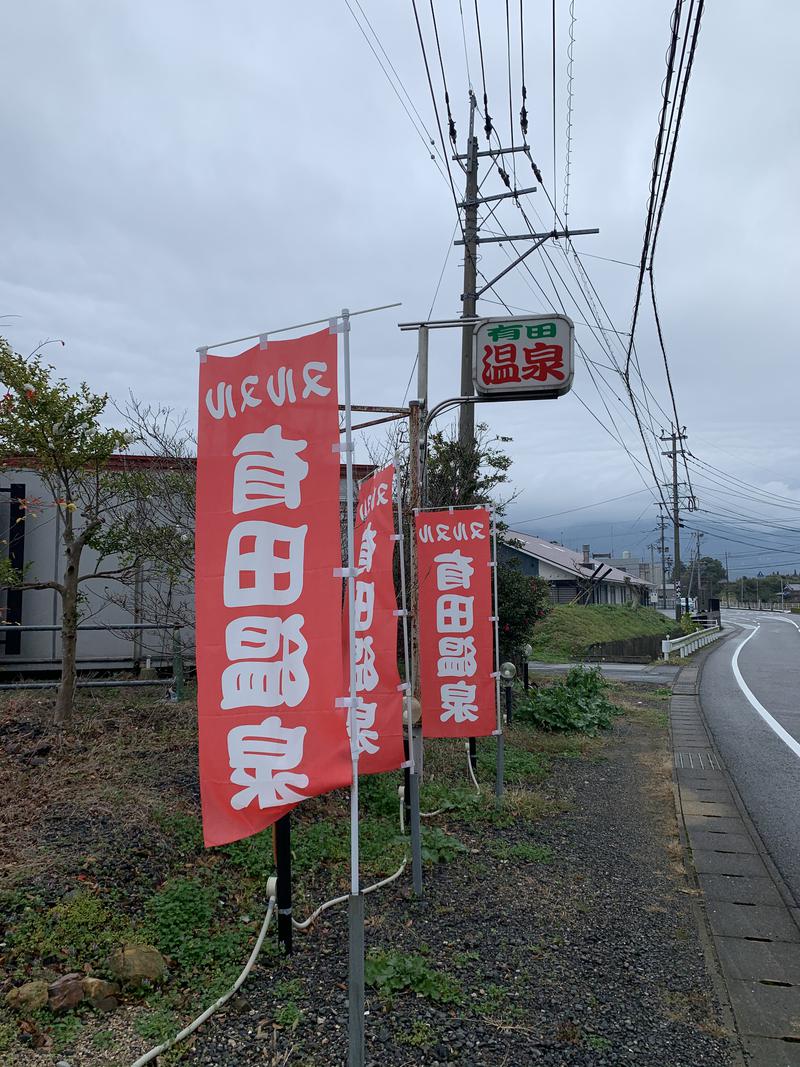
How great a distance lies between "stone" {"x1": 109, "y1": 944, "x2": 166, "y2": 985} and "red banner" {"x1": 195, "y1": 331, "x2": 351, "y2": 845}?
2.65 feet

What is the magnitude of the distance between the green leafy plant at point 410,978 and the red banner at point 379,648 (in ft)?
4.29

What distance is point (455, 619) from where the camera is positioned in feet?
23.0

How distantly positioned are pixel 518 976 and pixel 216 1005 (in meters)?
1.55

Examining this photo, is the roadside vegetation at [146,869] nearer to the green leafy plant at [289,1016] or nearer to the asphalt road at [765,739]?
the green leafy plant at [289,1016]

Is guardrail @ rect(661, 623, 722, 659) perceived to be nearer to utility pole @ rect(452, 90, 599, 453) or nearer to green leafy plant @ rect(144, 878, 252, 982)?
utility pole @ rect(452, 90, 599, 453)

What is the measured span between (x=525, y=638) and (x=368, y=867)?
338 inches

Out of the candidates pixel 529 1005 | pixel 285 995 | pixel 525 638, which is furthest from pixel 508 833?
pixel 525 638

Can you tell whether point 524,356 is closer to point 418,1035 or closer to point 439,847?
point 439,847

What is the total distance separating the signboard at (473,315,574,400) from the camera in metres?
7.71

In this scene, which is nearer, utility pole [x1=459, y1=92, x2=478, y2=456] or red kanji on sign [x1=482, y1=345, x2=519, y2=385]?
red kanji on sign [x1=482, y1=345, x2=519, y2=385]

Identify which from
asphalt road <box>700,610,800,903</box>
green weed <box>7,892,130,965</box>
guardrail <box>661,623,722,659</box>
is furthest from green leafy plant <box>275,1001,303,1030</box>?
guardrail <box>661,623,722,659</box>

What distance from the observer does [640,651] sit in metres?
26.0

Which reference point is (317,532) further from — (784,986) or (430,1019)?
(784,986)

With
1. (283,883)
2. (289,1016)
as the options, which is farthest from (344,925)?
(289,1016)
